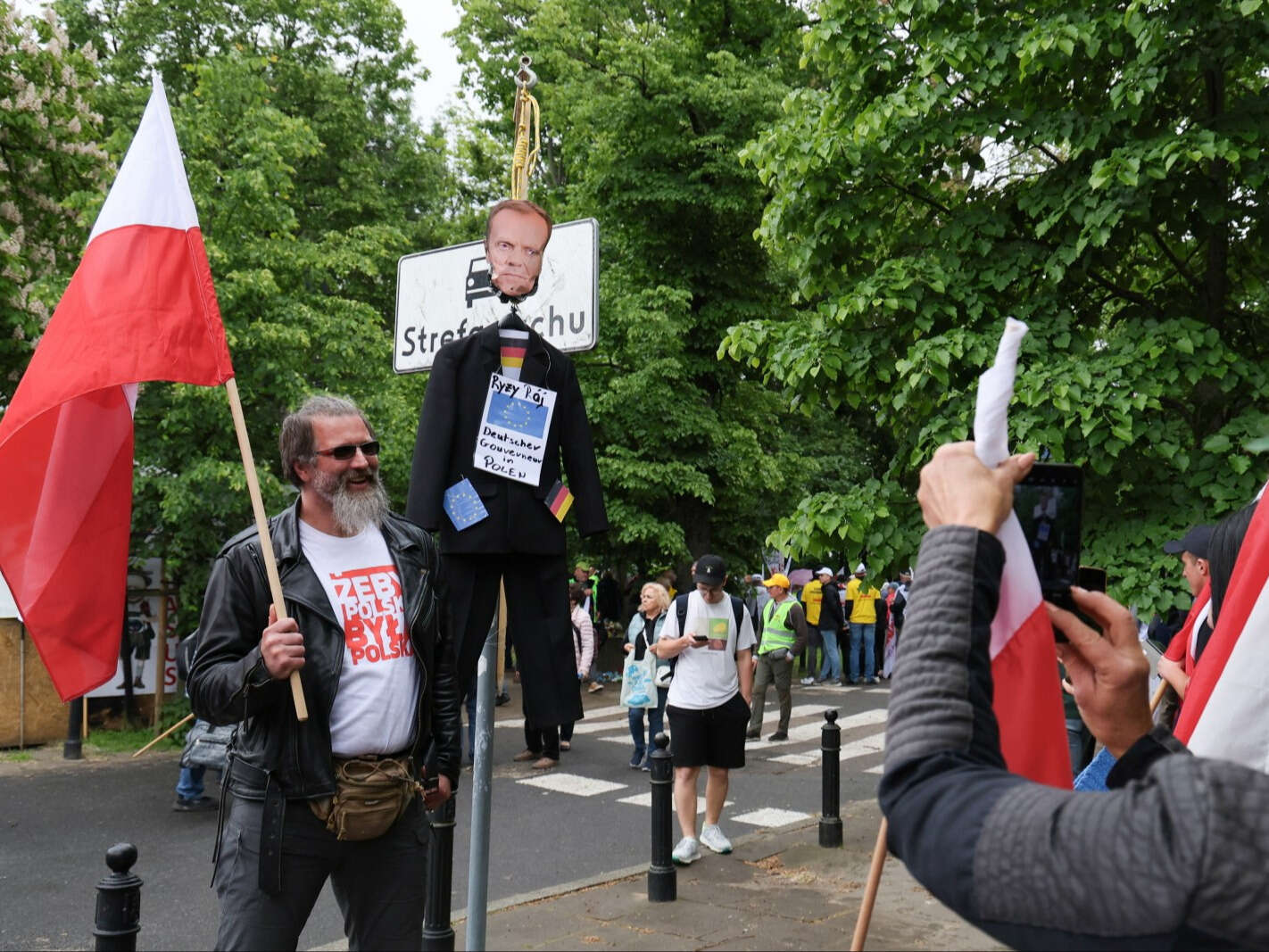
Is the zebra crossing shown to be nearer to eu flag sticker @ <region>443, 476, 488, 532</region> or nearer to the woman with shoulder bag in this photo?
the woman with shoulder bag

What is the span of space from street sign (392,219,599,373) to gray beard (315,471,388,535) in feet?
3.05

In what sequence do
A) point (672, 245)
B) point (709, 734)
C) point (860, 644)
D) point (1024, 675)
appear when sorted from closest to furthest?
point (1024, 675) → point (709, 734) → point (672, 245) → point (860, 644)

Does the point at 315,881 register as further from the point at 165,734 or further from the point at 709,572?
the point at 165,734

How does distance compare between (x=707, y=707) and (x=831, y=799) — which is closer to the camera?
(x=707, y=707)

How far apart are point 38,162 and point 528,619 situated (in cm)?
1373

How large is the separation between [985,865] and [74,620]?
3.10m

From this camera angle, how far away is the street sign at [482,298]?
14.7 ft

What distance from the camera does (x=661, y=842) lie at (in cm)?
737

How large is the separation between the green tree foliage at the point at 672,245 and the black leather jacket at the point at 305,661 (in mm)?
15212

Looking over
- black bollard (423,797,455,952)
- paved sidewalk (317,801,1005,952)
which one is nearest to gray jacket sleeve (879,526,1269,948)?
black bollard (423,797,455,952)

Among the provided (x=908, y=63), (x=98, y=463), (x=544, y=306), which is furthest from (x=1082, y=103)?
(x=98, y=463)

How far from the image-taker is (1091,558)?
23.8 ft

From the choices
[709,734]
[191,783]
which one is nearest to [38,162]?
[191,783]

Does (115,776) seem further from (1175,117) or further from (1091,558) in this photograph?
(1175,117)
